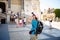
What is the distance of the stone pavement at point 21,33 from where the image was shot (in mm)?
3883

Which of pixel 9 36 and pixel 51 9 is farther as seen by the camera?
pixel 51 9

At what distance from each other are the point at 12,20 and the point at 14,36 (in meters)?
0.36

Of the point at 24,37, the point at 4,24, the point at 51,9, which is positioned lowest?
the point at 24,37

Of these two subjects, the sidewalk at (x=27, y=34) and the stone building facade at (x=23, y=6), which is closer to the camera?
the sidewalk at (x=27, y=34)

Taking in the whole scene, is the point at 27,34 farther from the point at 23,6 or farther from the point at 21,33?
the point at 23,6

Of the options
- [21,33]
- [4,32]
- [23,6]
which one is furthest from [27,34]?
[23,6]

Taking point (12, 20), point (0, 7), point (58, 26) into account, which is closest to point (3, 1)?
point (0, 7)

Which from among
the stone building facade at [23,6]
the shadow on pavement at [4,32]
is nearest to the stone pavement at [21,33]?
the shadow on pavement at [4,32]

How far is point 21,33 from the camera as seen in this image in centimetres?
399

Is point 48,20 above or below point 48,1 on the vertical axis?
below

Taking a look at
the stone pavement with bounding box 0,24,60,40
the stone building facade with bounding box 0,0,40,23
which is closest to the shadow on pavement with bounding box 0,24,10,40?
the stone pavement with bounding box 0,24,60,40

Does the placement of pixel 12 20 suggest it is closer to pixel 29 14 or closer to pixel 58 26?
pixel 29 14

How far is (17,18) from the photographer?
4051 mm

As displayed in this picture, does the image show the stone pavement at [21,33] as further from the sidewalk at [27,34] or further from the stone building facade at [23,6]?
the stone building facade at [23,6]
